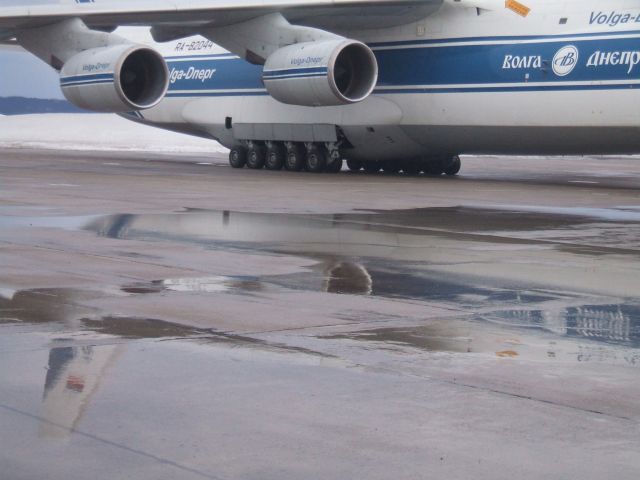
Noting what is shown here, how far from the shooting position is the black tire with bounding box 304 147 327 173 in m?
22.2

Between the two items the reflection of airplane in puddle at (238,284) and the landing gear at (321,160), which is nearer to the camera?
the reflection of airplane in puddle at (238,284)

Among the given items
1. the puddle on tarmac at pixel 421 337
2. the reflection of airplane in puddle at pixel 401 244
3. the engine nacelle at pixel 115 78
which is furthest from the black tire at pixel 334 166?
the puddle on tarmac at pixel 421 337

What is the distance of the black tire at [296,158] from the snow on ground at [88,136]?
14.1m

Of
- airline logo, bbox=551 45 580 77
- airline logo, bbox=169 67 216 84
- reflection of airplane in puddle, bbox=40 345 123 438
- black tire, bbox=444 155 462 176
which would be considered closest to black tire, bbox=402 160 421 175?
black tire, bbox=444 155 462 176

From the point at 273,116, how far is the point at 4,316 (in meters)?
16.9

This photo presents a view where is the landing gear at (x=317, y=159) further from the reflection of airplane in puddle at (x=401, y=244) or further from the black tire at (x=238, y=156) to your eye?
the reflection of airplane in puddle at (x=401, y=244)

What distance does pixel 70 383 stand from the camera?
14.9 feet

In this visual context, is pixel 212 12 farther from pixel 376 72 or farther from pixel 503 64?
pixel 503 64

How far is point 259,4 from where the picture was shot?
20297mm

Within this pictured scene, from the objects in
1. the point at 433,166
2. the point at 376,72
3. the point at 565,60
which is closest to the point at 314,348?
the point at 565,60

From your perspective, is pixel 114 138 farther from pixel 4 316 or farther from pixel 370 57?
pixel 4 316

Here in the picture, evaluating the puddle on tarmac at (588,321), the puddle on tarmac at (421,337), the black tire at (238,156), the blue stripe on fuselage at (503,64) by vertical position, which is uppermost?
the blue stripe on fuselage at (503,64)

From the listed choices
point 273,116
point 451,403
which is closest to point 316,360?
point 451,403

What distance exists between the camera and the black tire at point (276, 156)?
75.3 ft
